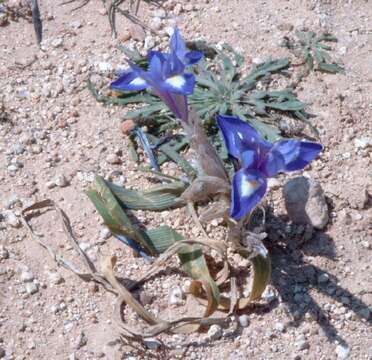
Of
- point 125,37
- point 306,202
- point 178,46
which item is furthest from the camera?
point 125,37

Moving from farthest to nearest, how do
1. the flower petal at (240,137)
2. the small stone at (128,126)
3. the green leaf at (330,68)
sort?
the green leaf at (330,68), the small stone at (128,126), the flower petal at (240,137)

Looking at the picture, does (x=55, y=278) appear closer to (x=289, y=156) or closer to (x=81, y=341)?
(x=81, y=341)

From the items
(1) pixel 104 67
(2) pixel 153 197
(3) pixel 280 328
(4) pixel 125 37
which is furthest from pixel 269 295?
(4) pixel 125 37

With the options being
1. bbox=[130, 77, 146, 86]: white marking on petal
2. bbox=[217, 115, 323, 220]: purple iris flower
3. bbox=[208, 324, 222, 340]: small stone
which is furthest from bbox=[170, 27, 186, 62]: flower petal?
bbox=[208, 324, 222, 340]: small stone

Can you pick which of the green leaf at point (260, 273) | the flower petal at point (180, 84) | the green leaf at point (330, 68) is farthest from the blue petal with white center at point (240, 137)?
the green leaf at point (330, 68)

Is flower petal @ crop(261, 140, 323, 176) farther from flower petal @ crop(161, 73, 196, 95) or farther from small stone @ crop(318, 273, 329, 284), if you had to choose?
small stone @ crop(318, 273, 329, 284)

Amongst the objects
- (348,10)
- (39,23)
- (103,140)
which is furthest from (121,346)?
(348,10)

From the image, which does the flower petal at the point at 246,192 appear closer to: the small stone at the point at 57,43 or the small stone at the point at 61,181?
the small stone at the point at 61,181
